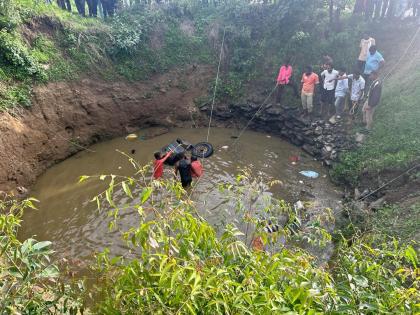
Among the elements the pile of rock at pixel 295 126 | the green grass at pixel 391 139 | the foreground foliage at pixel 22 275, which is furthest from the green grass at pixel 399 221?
the foreground foliage at pixel 22 275

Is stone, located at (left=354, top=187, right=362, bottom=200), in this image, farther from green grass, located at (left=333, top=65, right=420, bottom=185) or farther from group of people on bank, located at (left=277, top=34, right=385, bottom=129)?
group of people on bank, located at (left=277, top=34, right=385, bottom=129)

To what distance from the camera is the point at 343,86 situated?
33.7 feet

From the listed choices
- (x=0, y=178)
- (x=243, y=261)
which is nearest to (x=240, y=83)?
(x=0, y=178)

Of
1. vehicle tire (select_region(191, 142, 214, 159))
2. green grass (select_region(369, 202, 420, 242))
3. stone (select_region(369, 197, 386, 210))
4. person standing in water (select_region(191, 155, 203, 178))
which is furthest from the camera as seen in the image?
vehicle tire (select_region(191, 142, 214, 159))

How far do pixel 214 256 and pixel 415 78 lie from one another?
9987 millimetres

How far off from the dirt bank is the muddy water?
45 cm

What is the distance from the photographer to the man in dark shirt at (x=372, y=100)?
9.15 meters

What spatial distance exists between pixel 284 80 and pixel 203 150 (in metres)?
3.75

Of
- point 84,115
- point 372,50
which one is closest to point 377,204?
point 372,50

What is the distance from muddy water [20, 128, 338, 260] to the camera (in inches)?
293

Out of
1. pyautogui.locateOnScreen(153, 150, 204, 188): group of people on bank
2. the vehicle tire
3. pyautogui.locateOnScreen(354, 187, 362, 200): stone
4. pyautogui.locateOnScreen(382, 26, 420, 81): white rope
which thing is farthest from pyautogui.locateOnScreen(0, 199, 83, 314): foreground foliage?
pyautogui.locateOnScreen(382, 26, 420, 81): white rope

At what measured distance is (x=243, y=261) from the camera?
254 centimetres

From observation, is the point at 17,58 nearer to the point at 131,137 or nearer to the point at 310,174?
the point at 131,137

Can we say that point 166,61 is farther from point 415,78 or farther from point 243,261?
point 243,261
